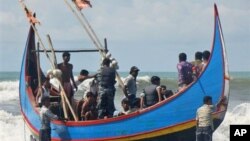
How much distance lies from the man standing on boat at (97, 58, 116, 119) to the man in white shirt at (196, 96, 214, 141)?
202 cm

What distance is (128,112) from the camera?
13086 millimetres

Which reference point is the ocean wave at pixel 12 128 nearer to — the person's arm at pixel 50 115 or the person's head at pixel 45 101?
the person's head at pixel 45 101

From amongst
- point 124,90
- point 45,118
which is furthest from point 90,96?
point 45,118

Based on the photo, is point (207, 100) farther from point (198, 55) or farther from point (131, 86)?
point (131, 86)

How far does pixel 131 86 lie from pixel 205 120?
221 cm

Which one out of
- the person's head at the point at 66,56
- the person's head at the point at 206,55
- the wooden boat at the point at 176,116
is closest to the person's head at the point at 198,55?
the person's head at the point at 206,55

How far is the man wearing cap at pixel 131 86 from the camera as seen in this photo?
1351cm

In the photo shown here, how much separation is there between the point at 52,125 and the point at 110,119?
6.18 feet

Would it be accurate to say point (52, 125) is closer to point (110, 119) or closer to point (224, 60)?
point (110, 119)

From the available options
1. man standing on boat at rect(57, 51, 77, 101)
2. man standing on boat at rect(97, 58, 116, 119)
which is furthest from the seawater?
man standing on boat at rect(97, 58, 116, 119)

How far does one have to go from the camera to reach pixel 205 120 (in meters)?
12.0

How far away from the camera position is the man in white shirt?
12.0 m

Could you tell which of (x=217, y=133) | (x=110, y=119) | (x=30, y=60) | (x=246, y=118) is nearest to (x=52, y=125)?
(x=110, y=119)

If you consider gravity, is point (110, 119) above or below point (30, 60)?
below
